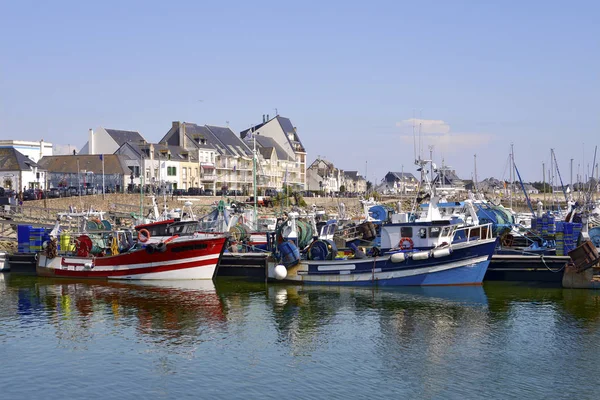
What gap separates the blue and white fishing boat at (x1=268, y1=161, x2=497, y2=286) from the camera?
33.3 metres

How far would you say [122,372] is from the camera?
854 inches

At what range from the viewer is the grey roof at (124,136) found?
311 ft

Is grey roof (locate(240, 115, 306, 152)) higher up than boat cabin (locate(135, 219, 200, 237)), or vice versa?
grey roof (locate(240, 115, 306, 152))

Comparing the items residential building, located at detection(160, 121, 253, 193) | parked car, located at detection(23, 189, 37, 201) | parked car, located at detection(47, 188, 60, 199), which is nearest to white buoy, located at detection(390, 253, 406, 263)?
parked car, located at detection(47, 188, 60, 199)

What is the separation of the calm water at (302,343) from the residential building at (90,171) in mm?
51605

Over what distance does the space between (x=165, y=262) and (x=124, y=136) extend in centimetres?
6248

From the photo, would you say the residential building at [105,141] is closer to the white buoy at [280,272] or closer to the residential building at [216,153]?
the residential building at [216,153]

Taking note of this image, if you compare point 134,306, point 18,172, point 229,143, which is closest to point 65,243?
point 134,306

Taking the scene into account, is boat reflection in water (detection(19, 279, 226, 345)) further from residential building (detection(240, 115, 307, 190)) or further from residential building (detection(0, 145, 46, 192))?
residential building (detection(240, 115, 307, 190))

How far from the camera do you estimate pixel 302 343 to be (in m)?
24.7

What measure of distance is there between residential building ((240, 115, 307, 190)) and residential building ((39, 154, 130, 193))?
30651 millimetres

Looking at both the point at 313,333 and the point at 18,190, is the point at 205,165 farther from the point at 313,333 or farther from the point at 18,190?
the point at 313,333

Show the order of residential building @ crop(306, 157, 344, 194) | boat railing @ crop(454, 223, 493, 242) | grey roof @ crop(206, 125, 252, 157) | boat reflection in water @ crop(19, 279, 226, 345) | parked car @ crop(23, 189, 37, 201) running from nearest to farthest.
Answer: boat reflection in water @ crop(19, 279, 226, 345)
boat railing @ crop(454, 223, 493, 242)
parked car @ crop(23, 189, 37, 201)
grey roof @ crop(206, 125, 252, 157)
residential building @ crop(306, 157, 344, 194)

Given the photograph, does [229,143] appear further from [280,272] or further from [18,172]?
[280,272]
